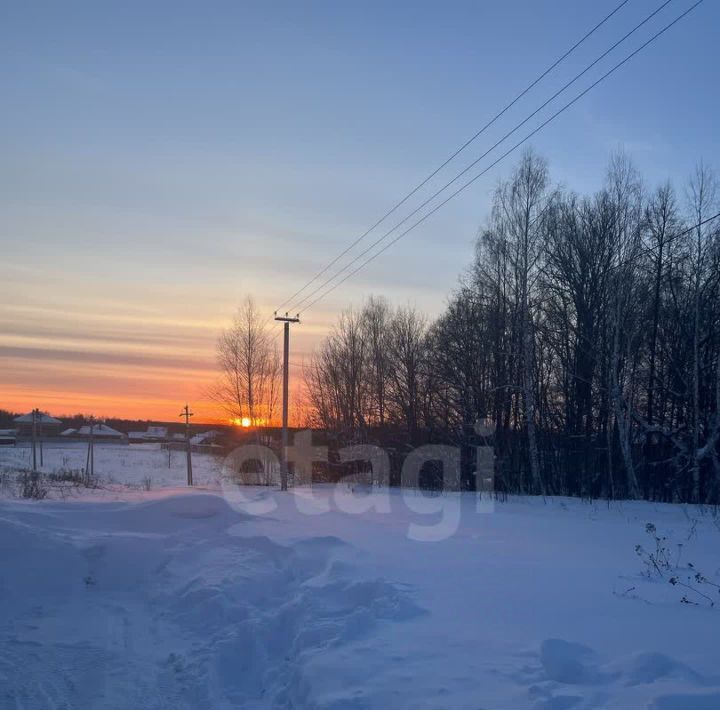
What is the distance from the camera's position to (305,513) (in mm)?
17422

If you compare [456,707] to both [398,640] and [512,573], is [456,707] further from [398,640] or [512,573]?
[512,573]

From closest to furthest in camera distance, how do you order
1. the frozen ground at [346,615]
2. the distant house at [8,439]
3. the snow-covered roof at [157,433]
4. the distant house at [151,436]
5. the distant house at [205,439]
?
the frozen ground at [346,615]
the distant house at [8,439]
the distant house at [205,439]
the distant house at [151,436]
the snow-covered roof at [157,433]

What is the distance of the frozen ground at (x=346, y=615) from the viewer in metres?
5.39

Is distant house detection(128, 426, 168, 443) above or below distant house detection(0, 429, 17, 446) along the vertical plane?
below

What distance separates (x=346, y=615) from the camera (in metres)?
7.73

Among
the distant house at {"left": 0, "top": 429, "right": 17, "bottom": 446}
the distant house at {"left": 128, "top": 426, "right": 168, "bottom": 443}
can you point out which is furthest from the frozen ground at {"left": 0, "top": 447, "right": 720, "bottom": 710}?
the distant house at {"left": 128, "top": 426, "right": 168, "bottom": 443}

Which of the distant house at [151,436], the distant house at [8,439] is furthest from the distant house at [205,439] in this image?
the distant house at [8,439]

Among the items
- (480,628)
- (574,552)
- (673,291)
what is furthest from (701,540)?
(673,291)

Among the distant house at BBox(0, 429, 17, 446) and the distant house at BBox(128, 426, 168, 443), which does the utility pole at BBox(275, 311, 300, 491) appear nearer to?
the distant house at BBox(0, 429, 17, 446)

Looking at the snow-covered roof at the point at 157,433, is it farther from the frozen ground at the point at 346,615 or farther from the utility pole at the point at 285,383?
the frozen ground at the point at 346,615

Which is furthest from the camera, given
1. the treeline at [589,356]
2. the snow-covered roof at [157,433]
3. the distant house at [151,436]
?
the snow-covered roof at [157,433]

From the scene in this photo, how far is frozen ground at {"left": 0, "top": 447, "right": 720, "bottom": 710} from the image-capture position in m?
5.39

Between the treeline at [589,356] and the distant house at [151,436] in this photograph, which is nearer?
the treeline at [589,356]

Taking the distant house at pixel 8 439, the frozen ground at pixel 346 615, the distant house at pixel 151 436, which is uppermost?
the frozen ground at pixel 346 615
